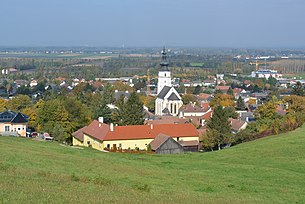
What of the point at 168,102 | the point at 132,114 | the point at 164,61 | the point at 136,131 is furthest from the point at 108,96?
the point at 136,131

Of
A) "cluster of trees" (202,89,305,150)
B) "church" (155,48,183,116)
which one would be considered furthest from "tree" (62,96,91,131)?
"church" (155,48,183,116)

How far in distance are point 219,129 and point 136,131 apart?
25.6ft

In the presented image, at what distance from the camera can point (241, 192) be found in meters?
19.4

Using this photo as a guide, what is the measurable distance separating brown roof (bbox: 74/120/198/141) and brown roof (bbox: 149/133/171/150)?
5.49 feet

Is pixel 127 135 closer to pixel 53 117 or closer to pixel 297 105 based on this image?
pixel 53 117

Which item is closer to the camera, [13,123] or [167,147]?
[167,147]

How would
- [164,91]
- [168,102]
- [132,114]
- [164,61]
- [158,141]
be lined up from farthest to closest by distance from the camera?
[164,61]
[164,91]
[168,102]
[132,114]
[158,141]

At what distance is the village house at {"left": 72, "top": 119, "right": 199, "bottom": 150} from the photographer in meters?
46.1

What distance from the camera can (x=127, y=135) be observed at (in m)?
46.9

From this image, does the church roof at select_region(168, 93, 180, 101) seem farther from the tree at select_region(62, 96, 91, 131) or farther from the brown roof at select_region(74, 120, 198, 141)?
the brown roof at select_region(74, 120, 198, 141)

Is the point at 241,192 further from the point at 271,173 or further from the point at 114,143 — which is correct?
the point at 114,143

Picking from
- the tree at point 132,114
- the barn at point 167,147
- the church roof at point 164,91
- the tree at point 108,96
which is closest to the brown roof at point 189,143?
the barn at point 167,147

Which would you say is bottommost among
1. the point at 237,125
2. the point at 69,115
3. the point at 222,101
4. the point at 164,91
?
the point at 222,101

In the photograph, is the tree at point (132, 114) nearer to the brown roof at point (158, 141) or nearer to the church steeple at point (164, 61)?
the brown roof at point (158, 141)
